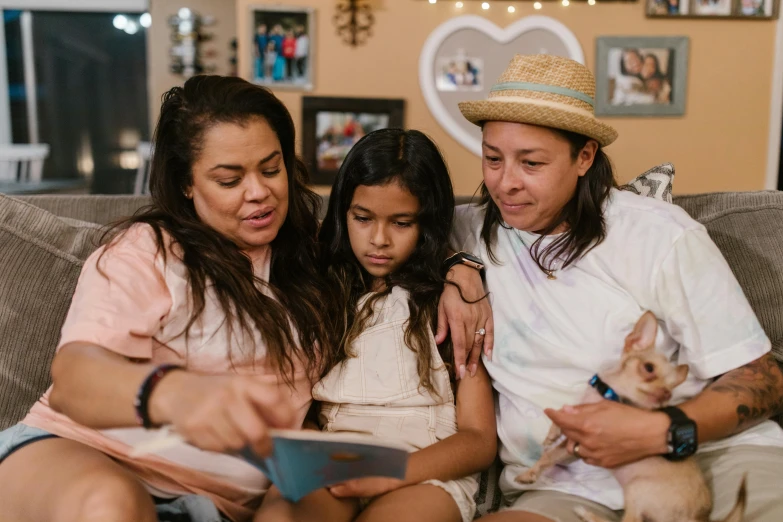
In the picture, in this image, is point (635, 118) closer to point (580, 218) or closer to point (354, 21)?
point (354, 21)

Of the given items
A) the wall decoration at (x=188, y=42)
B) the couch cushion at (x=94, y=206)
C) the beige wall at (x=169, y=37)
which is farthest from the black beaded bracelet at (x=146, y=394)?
the beige wall at (x=169, y=37)

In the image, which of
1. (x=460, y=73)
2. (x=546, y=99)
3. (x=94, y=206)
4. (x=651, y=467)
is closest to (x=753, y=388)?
(x=651, y=467)

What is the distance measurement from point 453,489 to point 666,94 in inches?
132

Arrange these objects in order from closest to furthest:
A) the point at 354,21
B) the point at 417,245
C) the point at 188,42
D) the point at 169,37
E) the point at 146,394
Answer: the point at 146,394 < the point at 417,245 < the point at 354,21 < the point at 188,42 < the point at 169,37

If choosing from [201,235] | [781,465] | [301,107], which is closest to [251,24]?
[301,107]

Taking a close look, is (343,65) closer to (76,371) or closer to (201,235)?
(201,235)

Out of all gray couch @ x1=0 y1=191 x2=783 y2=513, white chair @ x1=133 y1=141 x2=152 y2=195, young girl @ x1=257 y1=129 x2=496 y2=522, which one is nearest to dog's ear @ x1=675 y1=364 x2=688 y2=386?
young girl @ x1=257 y1=129 x2=496 y2=522

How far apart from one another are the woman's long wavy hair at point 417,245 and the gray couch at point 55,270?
409 millimetres

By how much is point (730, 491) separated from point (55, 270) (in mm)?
1544

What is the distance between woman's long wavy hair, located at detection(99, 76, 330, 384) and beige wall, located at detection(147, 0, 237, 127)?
389 centimetres

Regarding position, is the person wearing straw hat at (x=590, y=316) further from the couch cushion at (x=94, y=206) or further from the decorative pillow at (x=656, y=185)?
the couch cushion at (x=94, y=206)

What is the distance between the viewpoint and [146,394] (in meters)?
0.93

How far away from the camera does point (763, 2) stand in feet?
12.7

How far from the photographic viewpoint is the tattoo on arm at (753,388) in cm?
126
